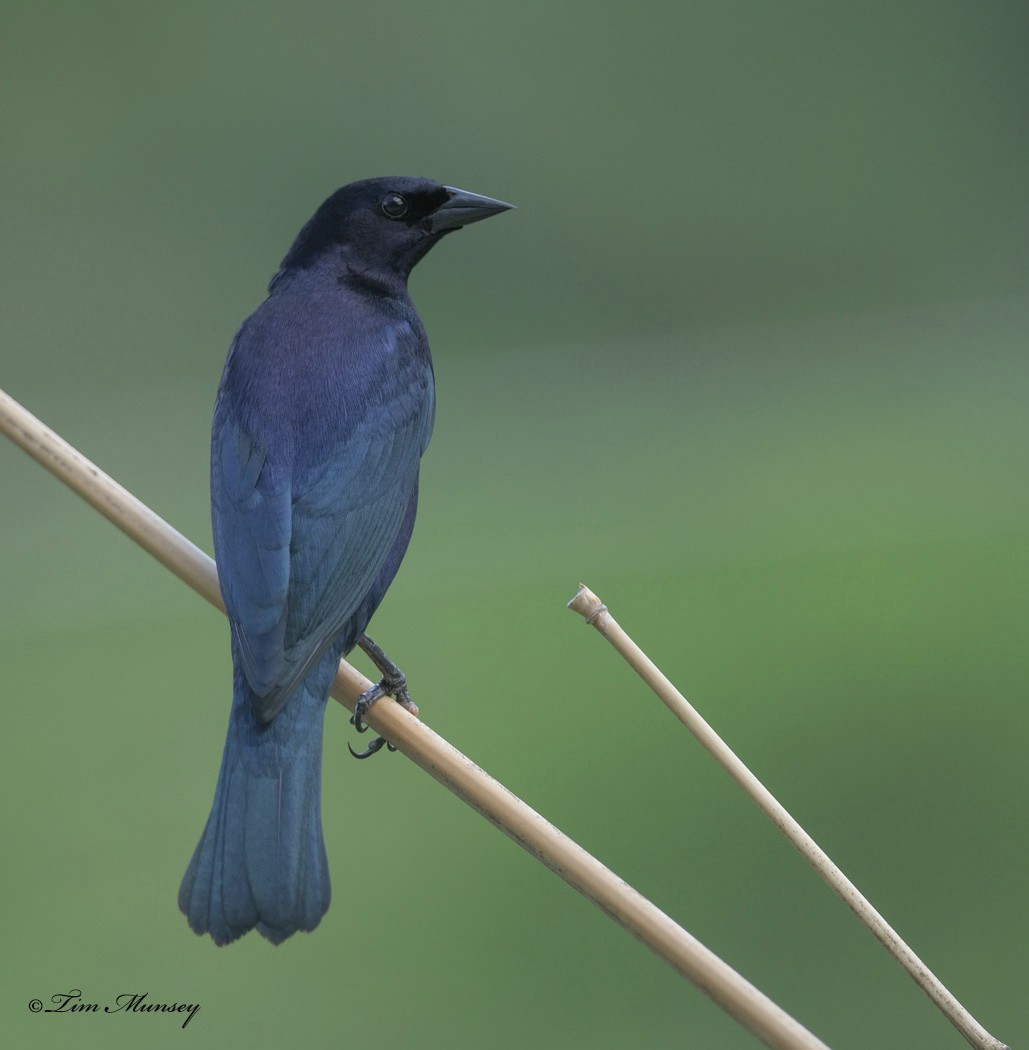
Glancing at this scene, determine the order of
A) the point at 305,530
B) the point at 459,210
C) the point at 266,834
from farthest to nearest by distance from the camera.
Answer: the point at 459,210, the point at 305,530, the point at 266,834

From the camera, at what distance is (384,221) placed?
1.93m

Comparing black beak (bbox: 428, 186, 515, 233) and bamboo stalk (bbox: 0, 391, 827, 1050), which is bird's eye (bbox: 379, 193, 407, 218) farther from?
bamboo stalk (bbox: 0, 391, 827, 1050)

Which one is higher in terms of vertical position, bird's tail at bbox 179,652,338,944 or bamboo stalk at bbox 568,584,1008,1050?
bamboo stalk at bbox 568,584,1008,1050

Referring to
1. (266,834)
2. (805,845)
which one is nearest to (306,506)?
(266,834)

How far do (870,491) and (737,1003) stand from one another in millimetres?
3338

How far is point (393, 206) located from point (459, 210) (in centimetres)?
9

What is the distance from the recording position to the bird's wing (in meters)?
1.45

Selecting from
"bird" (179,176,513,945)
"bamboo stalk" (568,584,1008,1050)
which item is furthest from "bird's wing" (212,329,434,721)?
"bamboo stalk" (568,584,1008,1050)

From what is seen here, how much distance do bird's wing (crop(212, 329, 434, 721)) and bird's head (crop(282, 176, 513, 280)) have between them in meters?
0.25

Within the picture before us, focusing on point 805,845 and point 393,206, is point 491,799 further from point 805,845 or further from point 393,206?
point 393,206

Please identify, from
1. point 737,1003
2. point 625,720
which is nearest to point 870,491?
point 625,720

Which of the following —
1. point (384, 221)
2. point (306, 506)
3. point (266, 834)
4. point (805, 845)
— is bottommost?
point (266, 834)

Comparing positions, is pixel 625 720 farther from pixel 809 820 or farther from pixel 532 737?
pixel 809 820

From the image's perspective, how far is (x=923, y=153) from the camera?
5602 millimetres
